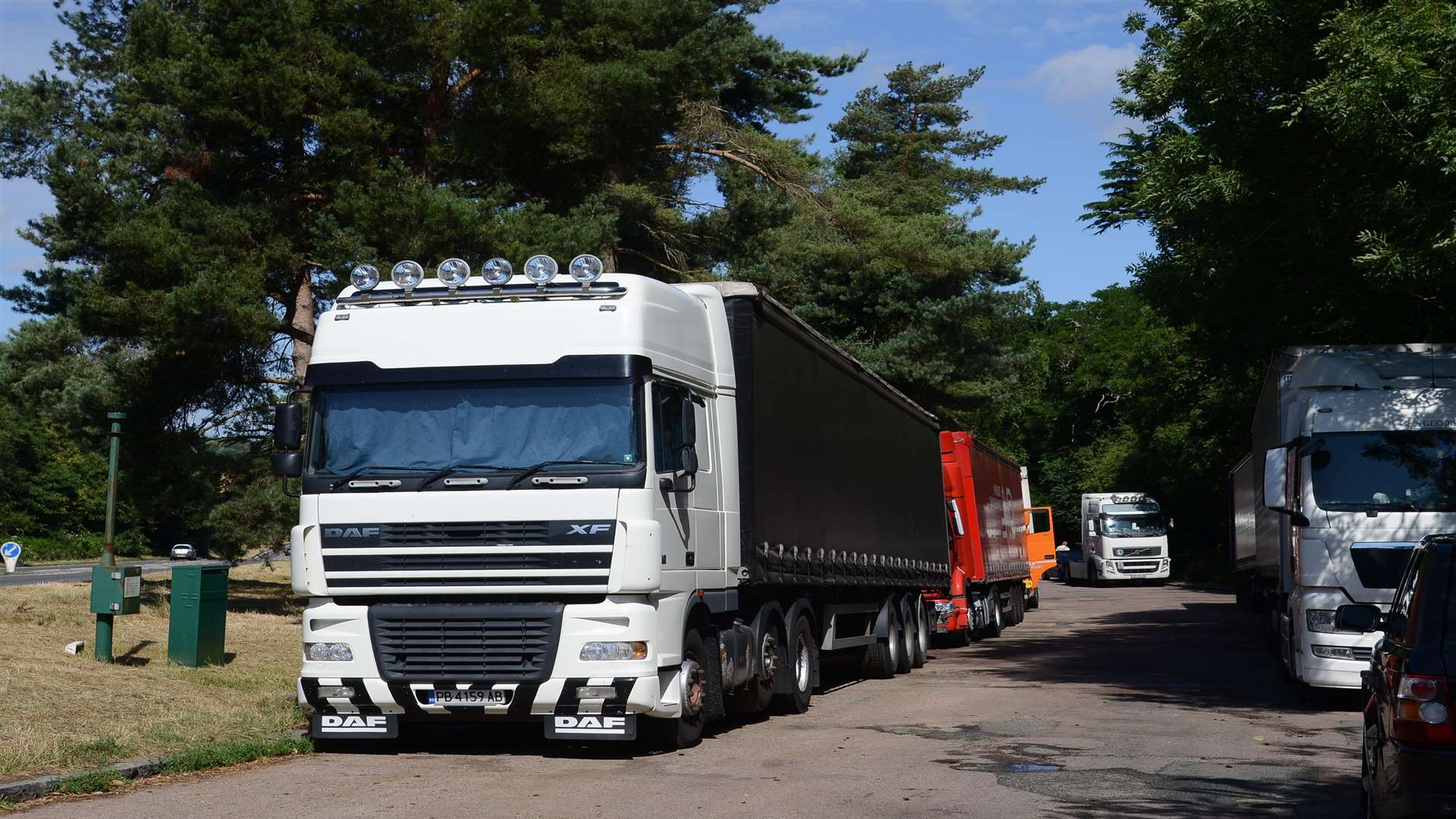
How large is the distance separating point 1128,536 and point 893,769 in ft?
156

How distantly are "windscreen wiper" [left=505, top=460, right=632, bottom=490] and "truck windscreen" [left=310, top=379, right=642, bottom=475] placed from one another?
0.02m

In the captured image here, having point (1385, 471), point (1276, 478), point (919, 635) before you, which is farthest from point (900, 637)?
point (1385, 471)

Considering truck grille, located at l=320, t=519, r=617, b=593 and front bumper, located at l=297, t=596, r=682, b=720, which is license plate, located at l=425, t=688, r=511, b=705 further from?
truck grille, located at l=320, t=519, r=617, b=593

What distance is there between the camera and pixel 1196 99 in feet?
52.6

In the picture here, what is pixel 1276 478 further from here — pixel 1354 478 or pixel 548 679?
pixel 548 679

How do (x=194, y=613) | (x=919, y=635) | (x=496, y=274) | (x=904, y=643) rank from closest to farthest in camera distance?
(x=496, y=274) → (x=194, y=613) → (x=904, y=643) → (x=919, y=635)

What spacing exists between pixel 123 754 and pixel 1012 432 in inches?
2998

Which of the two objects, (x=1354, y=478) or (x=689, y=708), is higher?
(x=1354, y=478)

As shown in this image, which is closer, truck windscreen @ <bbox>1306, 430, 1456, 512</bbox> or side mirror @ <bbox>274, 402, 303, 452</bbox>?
side mirror @ <bbox>274, 402, 303, 452</bbox>

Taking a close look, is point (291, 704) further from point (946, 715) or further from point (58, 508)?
point (58, 508)

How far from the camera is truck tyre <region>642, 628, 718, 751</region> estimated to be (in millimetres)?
10742

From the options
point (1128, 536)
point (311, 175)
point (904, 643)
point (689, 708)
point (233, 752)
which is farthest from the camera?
point (1128, 536)

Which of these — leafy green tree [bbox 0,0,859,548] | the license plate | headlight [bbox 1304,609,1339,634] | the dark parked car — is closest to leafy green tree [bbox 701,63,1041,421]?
leafy green tree [bbox 0,0,859,548]

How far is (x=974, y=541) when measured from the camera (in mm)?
25438
